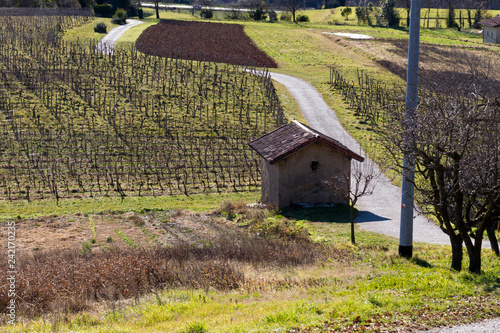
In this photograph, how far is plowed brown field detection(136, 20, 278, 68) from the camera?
60875mm

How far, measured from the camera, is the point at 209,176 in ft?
101

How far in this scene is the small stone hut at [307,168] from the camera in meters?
23.8

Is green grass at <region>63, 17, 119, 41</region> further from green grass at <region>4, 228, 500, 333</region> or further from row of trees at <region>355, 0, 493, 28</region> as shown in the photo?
green grass at <region>4, 228, 500, 333</region>

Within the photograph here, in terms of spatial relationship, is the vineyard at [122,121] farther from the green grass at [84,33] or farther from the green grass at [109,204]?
the green grass at [84,33]

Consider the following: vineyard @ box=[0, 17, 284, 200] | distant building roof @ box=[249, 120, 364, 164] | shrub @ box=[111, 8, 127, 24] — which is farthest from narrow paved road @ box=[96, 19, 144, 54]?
distant building roof @ box=[249, 120, 364, 164]

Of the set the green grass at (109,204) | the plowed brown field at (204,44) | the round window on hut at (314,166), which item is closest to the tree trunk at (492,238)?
the round window on hut at (314,166)

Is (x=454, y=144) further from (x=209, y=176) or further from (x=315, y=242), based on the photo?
(x=209, y=176)

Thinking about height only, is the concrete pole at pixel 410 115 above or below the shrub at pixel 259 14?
below

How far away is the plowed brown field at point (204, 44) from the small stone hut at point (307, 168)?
3530 cm

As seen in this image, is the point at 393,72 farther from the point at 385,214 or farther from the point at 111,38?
the point at 385,214

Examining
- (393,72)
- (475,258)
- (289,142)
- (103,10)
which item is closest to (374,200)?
(289,142)

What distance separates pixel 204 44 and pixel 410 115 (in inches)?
2320

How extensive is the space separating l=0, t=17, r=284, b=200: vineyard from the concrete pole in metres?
16.0

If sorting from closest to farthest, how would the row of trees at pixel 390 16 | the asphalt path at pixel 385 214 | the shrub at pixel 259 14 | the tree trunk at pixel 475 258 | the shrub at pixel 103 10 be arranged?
1. the asphalt path at pixel 385 214
2. the tree trunk at pixel 475 258
3. the shrub at pixel 103 10
4. the row of trees at pixel 390 16
5. the shrub at pixel 259 14
